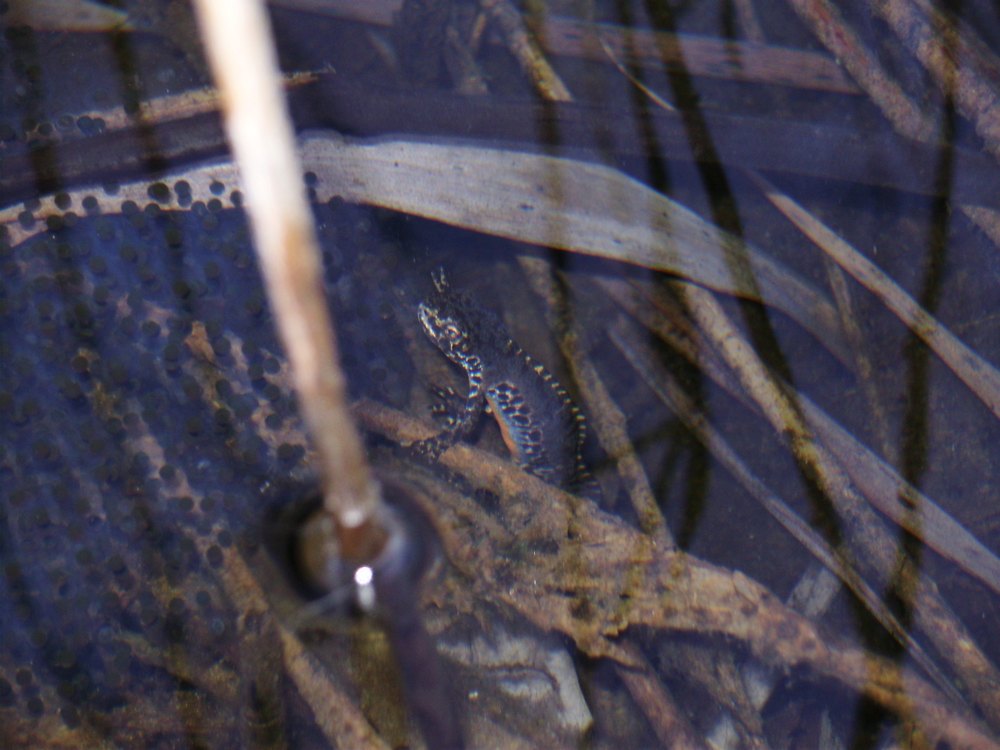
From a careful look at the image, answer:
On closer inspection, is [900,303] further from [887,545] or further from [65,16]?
[65,16]

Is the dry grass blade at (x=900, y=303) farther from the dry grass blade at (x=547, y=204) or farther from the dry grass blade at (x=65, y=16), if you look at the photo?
the dry grass blade at (x=65, y=16)

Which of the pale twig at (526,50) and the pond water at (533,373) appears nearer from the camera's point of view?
the pond water at (533,373)

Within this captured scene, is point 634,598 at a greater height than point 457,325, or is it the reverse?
point 457,325

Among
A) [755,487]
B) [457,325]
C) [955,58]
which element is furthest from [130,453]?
[955,58]

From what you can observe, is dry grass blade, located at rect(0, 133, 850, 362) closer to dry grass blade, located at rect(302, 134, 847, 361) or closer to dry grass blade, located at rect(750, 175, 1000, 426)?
dry grass blade, located at rect(302, 134, 847, 361)

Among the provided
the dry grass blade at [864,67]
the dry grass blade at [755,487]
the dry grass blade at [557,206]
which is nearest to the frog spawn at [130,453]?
the dry grass blade at [557,206]

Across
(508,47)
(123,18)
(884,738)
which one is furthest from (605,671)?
(123,18)
